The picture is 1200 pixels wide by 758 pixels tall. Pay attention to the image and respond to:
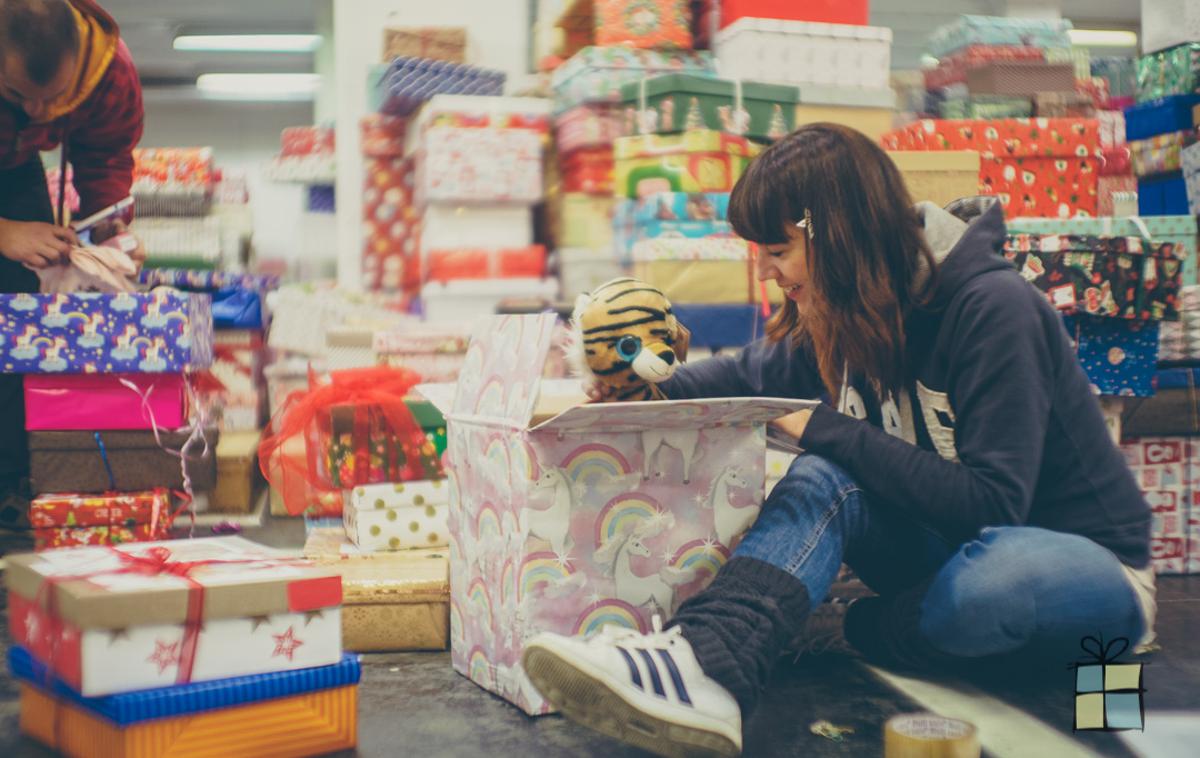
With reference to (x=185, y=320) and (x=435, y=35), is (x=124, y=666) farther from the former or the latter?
(x=435, y=35)

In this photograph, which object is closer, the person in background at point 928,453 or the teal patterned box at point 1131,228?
the person in background at point 928,453

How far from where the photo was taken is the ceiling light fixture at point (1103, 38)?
8852mm

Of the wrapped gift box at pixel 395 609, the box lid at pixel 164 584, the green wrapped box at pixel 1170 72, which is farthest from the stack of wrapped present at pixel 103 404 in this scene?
the green wrapped box at pixel 1170 72

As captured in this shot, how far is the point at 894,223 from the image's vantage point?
154 centimetres

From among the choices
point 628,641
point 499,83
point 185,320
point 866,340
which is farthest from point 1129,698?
point 499,83

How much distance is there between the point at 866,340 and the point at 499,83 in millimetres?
2786

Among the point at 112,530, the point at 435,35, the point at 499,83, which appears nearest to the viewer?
the point at 112,530

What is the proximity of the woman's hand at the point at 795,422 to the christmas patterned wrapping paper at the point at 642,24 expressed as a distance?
2.35 m

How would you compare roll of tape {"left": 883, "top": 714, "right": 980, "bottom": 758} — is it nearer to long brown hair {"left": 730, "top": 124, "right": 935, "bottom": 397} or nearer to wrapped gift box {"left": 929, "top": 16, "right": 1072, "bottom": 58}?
long brown hair {"left": 730, "top": 124, "right": 935, "bottom": 397}

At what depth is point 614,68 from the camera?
11.5ft

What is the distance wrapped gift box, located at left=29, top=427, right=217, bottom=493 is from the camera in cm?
250

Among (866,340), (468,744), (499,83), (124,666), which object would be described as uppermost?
(499,83)

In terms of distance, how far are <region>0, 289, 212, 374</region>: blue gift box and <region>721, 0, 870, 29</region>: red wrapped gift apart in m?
1.96

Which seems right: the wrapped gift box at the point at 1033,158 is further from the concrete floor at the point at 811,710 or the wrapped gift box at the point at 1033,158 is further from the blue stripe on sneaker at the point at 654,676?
the blue stripe on sneaker at the point at 654,676
